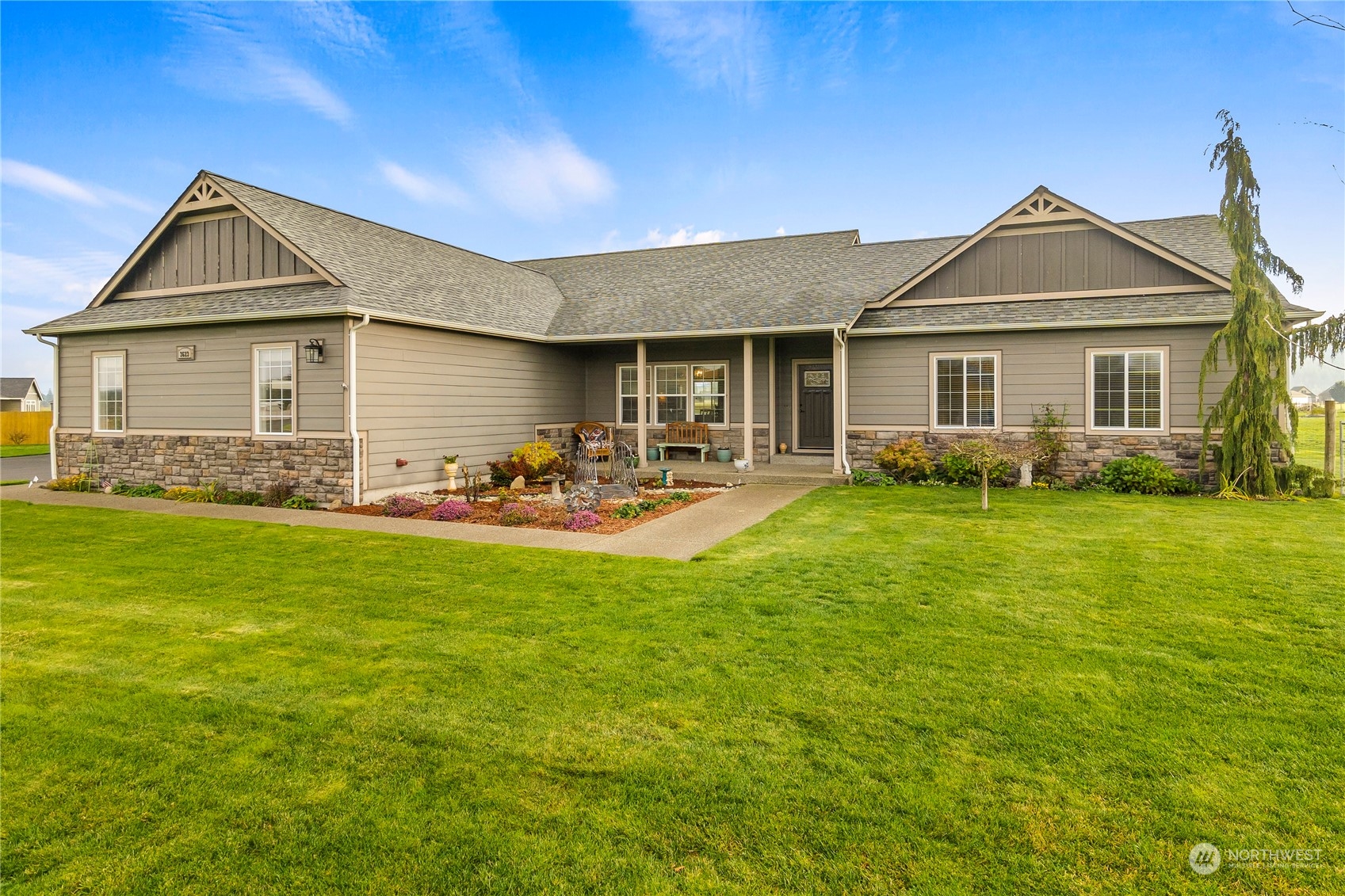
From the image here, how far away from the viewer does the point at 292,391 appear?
11008 millimetres

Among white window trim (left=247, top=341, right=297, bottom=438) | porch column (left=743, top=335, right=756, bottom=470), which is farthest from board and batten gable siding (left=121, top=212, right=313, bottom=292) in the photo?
porch column (left=743, top=335, right=756, bottom=470)

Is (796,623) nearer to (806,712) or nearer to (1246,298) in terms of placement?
(806,712)

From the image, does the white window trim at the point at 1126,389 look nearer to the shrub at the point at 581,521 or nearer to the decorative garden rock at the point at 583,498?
the decorative garden rock at the point at 583,498

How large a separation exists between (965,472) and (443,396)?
939cm

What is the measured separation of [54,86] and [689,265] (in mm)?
12863

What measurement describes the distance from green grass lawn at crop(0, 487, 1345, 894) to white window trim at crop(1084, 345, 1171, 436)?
5.79 metres

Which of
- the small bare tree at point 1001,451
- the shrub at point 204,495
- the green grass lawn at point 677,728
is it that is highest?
the small bare tree at point 1001,451

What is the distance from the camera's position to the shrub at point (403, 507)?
32.3 ft

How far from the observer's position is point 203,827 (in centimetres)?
253

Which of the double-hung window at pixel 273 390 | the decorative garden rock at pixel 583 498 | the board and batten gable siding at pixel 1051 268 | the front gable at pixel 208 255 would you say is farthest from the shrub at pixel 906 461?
the double-hung window at pixel 273 390

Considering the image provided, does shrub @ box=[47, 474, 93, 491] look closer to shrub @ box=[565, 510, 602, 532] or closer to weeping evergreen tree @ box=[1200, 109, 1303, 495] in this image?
shrub @ box=[565, 510, 602, 532]

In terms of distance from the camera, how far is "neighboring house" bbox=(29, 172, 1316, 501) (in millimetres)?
11047

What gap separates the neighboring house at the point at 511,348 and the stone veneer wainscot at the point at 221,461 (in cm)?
4

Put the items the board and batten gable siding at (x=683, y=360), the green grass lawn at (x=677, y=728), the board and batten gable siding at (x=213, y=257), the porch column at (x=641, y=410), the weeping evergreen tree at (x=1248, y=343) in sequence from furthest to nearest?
the board and batten gable siding at (x=683, y=360) → the porch column at (x=641, y=410) → the board and batten gable siding at (x=213, y=257) → the weeping evergreen tree at (x=1248, y=343) → the green grass lawn at (x=677, y=728)
